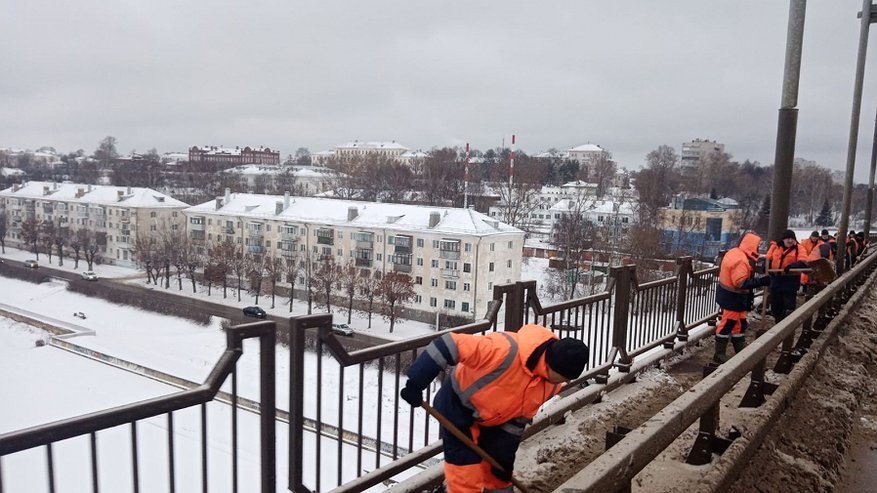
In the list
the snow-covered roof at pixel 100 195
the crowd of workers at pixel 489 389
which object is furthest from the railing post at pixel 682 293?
the snow-covered roof at pixel 100 195

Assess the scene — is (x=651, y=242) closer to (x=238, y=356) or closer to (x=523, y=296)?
(x=523, y=296)

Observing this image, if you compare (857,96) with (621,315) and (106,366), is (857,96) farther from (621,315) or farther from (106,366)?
(106,366)

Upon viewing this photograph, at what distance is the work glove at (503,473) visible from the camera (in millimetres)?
3148

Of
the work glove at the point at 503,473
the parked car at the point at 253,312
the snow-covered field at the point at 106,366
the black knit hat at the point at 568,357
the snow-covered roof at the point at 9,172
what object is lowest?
the snow-covered field at the point at 106,366

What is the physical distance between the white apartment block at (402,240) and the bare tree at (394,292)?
5.34 ft

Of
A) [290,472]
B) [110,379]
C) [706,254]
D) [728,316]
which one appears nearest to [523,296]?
[290,472]

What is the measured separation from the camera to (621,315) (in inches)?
230

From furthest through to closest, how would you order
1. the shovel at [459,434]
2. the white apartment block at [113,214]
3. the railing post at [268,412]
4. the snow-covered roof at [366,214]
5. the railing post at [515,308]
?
the white apartment block at [113,214] → the snow-covered roof at [366,214] → the railing post at [515,308] → the shovel at [459,434] → the railing post at [268,412]

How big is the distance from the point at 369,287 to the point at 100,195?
3803cm

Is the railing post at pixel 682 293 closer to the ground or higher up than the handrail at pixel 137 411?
closer to the ground

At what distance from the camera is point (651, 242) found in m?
39.2

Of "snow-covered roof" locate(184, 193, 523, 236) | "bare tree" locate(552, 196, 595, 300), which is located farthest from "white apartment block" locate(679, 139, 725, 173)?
"snow-covered roof" locate(184, 193, 523, 236)

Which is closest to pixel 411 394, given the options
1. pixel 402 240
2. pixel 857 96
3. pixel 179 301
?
pixel 857 96

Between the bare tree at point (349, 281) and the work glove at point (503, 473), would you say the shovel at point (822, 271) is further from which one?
the bare tree at point (349, 281)
